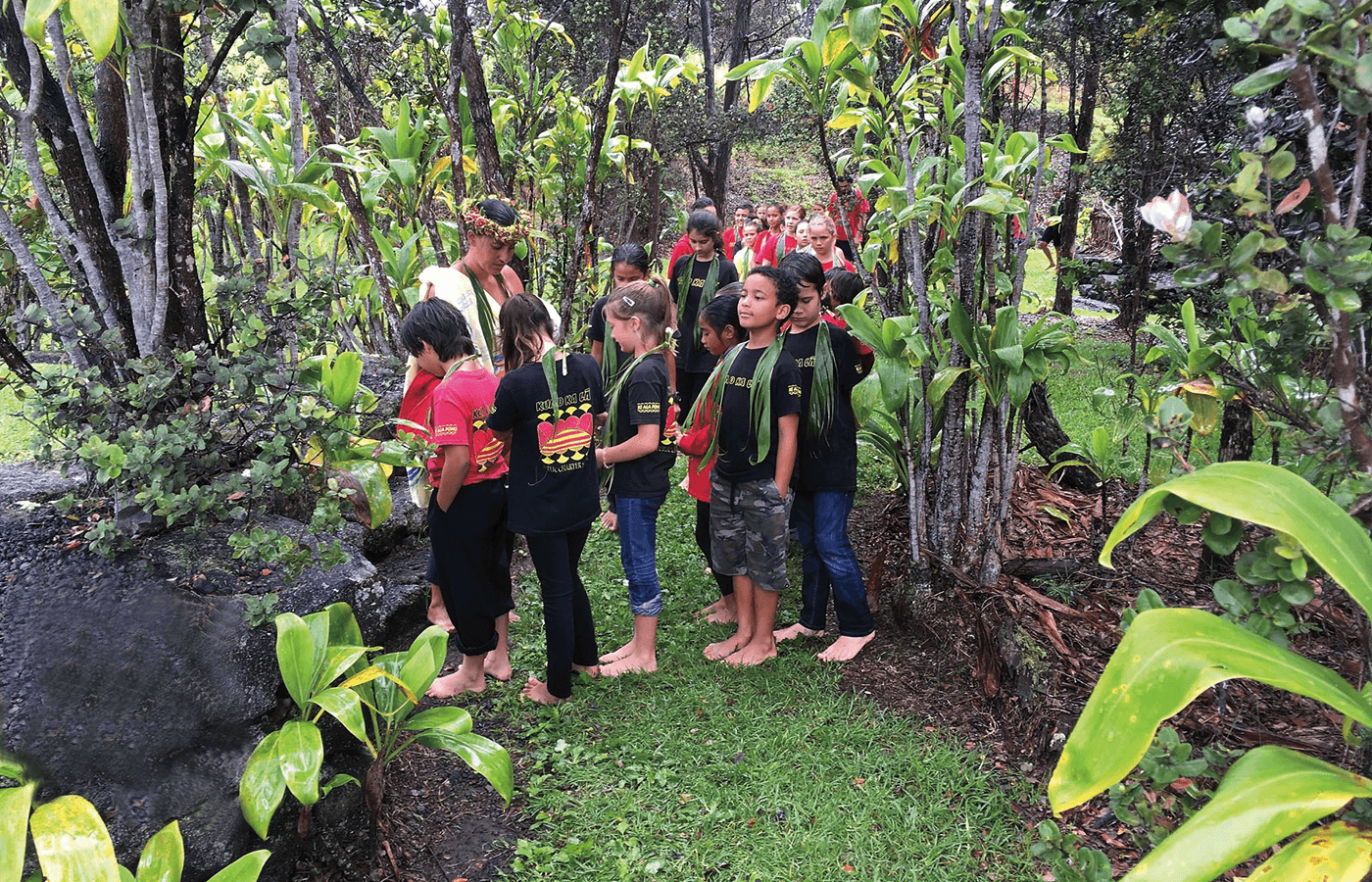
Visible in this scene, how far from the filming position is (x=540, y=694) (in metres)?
3.29

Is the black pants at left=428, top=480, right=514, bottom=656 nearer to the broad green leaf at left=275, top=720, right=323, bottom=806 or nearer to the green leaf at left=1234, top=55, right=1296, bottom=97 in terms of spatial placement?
the broad green leaf at left=275, top=720, right=323, bottom=806

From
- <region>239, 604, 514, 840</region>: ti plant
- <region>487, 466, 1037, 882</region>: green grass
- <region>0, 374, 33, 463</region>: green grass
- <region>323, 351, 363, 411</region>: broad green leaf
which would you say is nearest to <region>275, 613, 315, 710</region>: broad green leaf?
<region>239, 604, 514, 840</region>: ti plant

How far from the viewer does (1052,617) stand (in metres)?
3.05

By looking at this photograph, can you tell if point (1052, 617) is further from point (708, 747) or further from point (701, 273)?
point (701, 273)

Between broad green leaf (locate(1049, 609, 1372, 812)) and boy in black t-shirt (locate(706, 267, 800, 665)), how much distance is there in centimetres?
190

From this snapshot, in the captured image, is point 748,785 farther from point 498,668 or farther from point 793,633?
point 498,668

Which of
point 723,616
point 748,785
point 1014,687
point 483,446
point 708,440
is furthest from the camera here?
point 723,616

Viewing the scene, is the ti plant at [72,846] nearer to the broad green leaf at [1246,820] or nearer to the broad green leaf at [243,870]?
the broad green leaf at [243,870]

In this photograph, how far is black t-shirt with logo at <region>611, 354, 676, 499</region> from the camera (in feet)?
10.5

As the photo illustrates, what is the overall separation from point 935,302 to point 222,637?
2503mm

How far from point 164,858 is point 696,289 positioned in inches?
152

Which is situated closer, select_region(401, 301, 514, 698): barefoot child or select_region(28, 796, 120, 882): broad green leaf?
select_region(28, 796, 120, 882): broad green leaf

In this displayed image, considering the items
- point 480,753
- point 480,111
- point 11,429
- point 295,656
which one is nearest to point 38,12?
point 295,656

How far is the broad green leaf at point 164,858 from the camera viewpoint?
5.64ft
